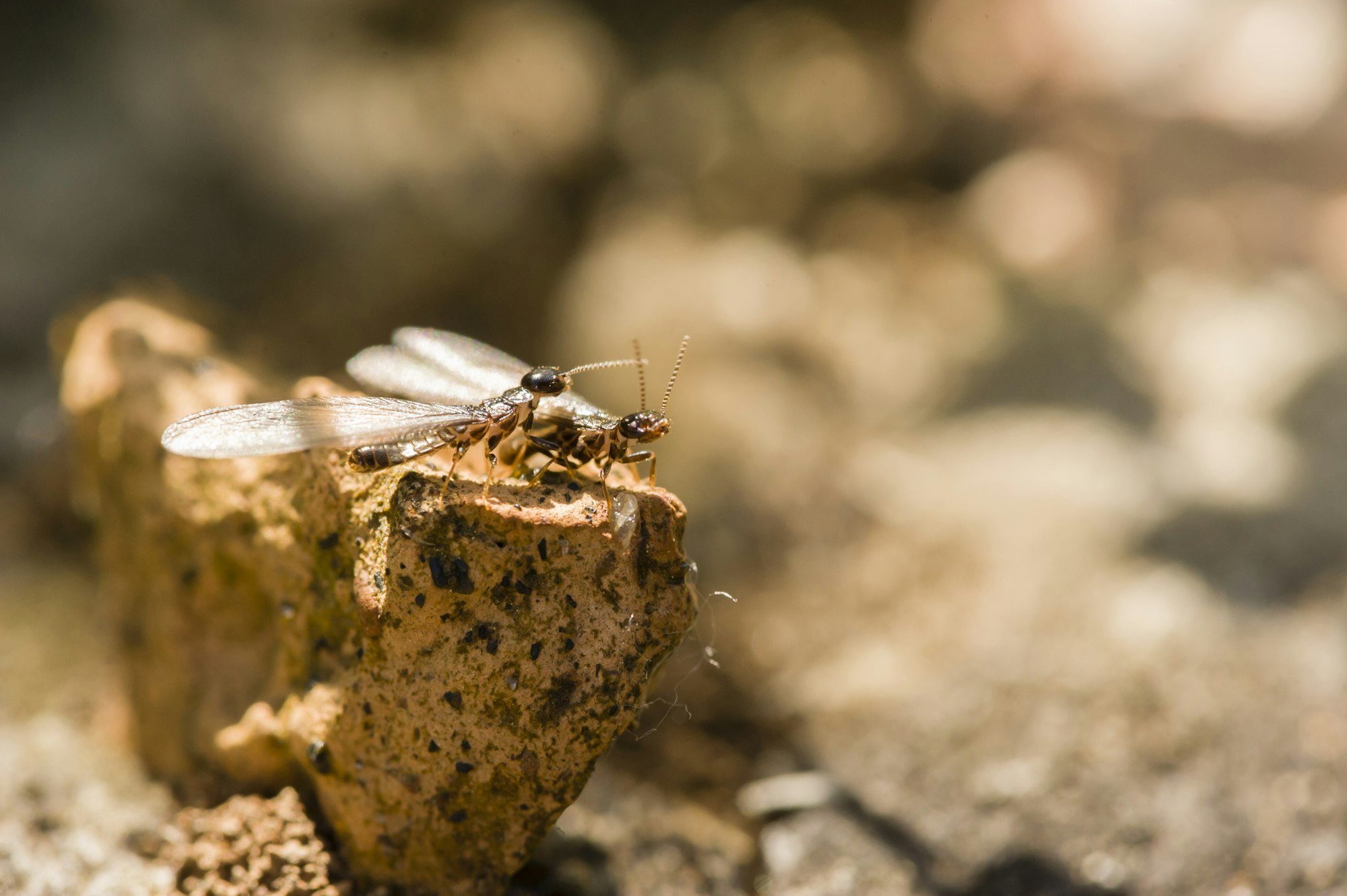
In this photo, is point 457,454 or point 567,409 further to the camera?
→ point 567,409

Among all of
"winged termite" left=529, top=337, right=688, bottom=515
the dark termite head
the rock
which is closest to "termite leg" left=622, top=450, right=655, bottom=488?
"winged termite" left=529, top=337, right=688, bottom=515

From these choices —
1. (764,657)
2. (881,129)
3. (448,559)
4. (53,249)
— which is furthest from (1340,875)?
(53,249)

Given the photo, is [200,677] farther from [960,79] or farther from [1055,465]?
[960,79]

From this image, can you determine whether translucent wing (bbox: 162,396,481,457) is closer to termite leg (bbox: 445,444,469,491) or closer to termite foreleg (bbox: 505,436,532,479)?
termite leg (bbox: 445,444,469,491)

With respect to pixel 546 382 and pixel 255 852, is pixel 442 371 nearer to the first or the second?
pixel 546 382

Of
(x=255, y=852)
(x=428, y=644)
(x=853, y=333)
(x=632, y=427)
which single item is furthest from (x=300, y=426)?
(x=853, y=333)

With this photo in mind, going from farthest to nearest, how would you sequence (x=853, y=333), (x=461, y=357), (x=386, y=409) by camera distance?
1. (x=853, y=333)
2. (x=461, y=357)
3. (x=386, y=409)
